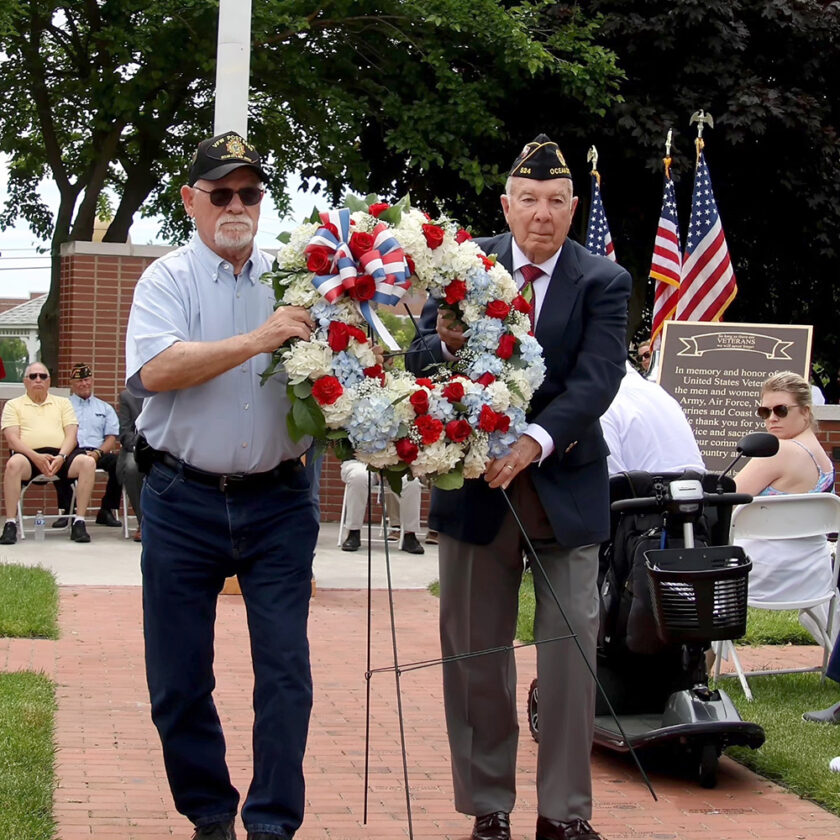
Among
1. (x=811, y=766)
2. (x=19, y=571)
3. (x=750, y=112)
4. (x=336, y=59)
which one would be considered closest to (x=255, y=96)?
(x=336, y=59)

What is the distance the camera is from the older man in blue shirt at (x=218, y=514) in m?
4.38

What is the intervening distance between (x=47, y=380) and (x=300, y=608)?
9550mm

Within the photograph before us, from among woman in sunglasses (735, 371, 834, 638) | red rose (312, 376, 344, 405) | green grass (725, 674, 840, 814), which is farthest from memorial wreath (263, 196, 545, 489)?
woman in sunglasses (735, 371, 834, 638)

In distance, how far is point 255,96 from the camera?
1936 centimetres

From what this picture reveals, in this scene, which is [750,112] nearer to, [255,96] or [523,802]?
[255,96]

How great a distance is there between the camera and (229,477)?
4.44 m

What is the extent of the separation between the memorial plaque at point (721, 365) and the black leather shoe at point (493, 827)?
6.63m

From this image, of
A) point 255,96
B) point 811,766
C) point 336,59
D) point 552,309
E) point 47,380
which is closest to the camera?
point 552,309

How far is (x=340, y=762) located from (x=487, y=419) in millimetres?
2210

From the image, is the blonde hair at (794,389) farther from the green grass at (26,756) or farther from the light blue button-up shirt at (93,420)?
the light blue button-up shirt at (93,420)

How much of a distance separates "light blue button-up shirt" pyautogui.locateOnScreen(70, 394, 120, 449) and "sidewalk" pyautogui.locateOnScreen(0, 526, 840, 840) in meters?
5.03

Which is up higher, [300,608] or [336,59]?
[336,59]

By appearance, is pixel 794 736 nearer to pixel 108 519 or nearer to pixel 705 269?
pixel 705 269

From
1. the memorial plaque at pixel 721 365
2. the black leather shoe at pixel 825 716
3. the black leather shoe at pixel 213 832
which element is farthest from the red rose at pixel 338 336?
the memorial plaque at pixel 721 365
